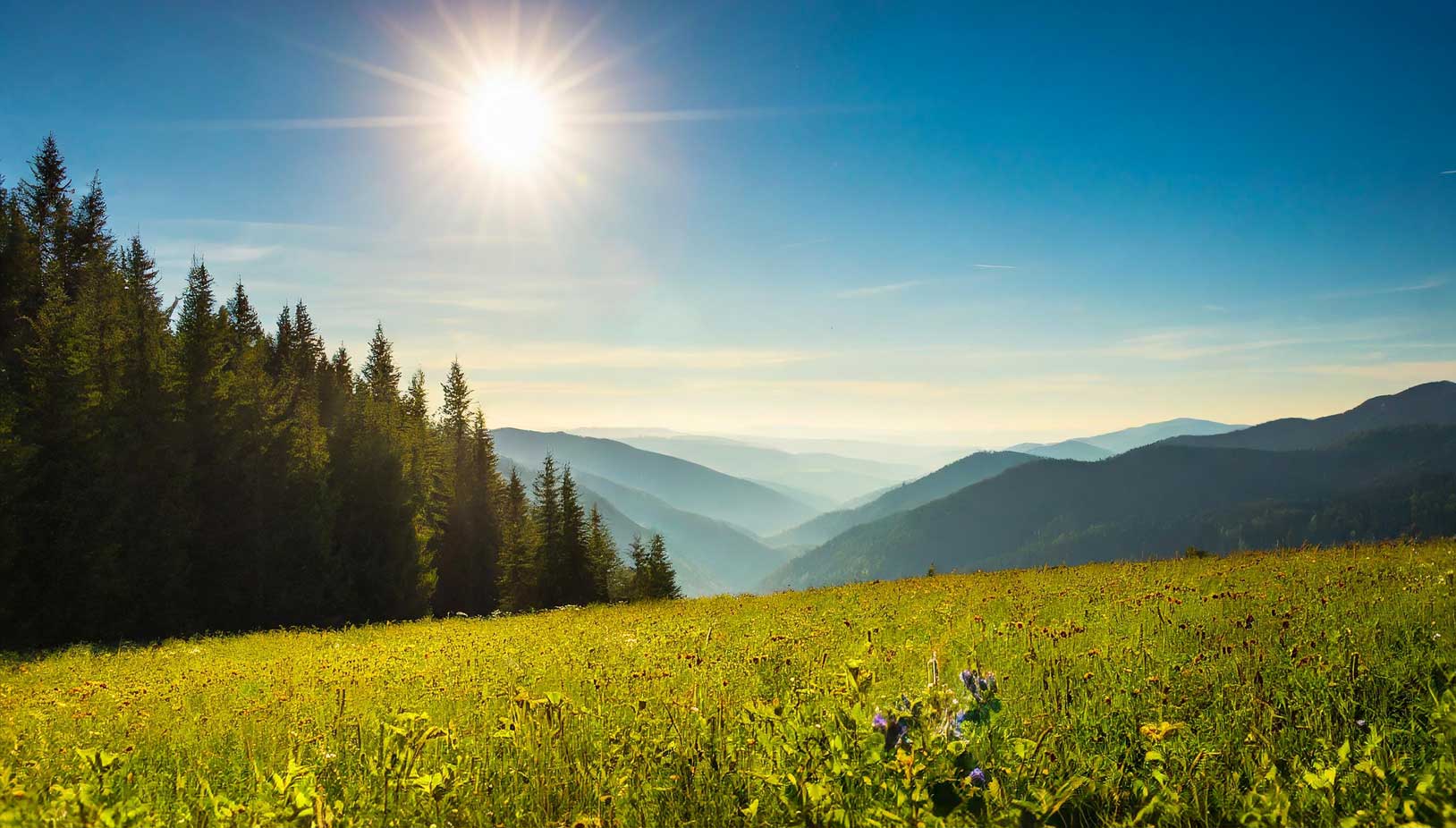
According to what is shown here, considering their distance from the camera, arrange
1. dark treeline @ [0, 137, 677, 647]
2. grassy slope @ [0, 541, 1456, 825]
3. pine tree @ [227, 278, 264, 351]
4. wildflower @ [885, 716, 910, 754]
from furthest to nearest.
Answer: pine tree @ [227, 278, 264, 351]
dark treeline @ [0, 137, 677, 647]
grassy slope @ [0, 541, 1456, 825]
wildflower @ [885, 716, 910, 754]

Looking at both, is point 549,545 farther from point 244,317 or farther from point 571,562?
point 244,317

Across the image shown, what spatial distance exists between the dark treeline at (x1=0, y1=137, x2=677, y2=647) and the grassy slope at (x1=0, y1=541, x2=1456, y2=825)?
14222 millimetres

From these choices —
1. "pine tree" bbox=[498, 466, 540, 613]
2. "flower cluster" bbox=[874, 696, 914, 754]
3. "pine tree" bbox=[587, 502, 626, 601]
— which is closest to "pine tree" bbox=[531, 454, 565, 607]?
"pine tree" bbox=[498, 466, 540, 613]

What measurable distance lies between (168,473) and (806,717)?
29038mm

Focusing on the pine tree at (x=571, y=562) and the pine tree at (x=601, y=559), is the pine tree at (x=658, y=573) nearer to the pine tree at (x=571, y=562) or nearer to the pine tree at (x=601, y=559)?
the pine tree at (x=601, y=559)

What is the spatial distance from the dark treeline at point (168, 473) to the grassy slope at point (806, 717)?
46.7 feet

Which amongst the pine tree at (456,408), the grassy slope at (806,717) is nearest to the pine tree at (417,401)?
the pine tree at (456,408)

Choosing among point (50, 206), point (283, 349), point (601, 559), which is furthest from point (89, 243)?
point (601, 559)

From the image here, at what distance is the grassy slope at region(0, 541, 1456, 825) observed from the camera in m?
2.83

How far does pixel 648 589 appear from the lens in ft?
150

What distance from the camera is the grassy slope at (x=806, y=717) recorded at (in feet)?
9.29

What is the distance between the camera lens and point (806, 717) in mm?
3777

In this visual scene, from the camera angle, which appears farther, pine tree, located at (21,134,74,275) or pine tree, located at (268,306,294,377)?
pine tree, located at (268,306,294,377)

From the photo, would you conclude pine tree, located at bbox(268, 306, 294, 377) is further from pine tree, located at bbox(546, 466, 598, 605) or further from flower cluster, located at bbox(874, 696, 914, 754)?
flower cluster, located at bbox(874, 696, 914, 754)
